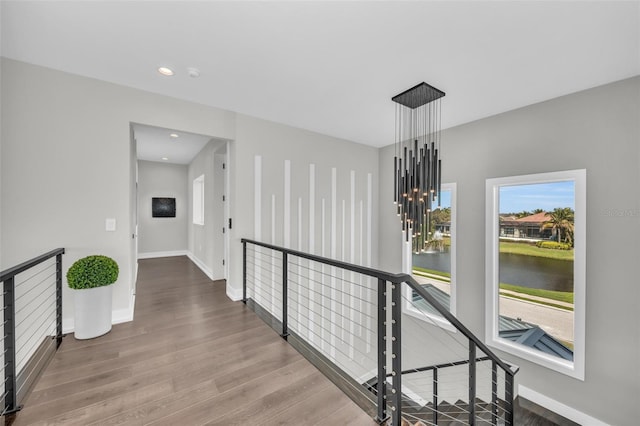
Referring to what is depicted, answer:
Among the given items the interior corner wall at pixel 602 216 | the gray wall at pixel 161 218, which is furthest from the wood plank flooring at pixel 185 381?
the gray wall at pixel 161 218

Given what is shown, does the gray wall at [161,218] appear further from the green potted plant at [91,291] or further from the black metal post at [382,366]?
the black metal post at [382,366]

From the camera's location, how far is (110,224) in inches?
107

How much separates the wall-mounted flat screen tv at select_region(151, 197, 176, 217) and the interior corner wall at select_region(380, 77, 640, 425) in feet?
24.4

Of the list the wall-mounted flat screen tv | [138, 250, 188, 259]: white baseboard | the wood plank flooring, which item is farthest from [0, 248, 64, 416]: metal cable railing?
the wall-mounted flat screen tv

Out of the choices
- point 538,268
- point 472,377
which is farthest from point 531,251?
point 472,377

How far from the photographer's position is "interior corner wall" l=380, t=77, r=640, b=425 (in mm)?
2486

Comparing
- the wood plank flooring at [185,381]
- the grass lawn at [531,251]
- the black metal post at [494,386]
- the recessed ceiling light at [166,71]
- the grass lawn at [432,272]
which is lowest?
the black metal post at [494,386]

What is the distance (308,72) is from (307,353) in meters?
2.60

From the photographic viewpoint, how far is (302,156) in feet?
13.7

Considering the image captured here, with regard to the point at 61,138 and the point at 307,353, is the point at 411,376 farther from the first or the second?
the point at 61,138

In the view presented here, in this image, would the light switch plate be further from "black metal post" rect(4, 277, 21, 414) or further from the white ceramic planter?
"black metal post" rect(4, 277, 21, 414)

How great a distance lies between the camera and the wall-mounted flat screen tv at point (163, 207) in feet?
22.2

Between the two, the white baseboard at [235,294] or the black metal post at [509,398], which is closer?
the black metal post at [509,398]

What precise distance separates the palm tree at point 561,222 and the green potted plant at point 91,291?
4.86 m
